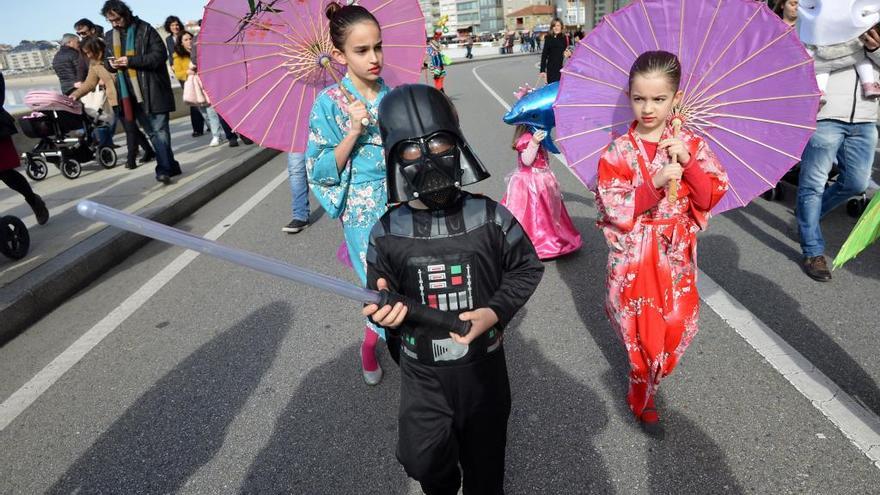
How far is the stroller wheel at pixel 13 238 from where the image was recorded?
4.68 meters

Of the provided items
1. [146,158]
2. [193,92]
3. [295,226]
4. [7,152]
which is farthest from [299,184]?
A: [193,92]

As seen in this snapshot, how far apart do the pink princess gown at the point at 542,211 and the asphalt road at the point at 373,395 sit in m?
0.15

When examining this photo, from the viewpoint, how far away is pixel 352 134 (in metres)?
2.23

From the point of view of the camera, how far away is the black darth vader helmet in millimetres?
1651

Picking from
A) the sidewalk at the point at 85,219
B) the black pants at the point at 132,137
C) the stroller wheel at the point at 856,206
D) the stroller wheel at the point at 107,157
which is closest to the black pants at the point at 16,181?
the sidewalk at the point at 85,219

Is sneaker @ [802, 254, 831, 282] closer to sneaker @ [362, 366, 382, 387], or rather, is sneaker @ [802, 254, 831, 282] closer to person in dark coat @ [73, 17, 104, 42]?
sneaker @ [362, 366, 382, 387]

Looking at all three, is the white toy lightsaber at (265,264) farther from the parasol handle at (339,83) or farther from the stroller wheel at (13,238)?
the stroller wheel at (13,238)

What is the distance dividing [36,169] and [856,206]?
10078 mm

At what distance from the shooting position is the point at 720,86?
7.74 ft

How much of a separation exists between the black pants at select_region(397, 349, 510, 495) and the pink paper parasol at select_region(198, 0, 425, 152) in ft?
4.33

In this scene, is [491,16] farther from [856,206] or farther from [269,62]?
[269,62]

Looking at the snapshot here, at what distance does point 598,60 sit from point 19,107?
12479mm

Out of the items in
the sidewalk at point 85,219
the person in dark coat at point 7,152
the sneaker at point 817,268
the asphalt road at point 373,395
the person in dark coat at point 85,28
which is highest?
the person in dark coat at point 85,28

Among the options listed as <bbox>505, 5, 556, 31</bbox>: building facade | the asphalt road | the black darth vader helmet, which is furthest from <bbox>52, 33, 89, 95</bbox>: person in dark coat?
<bbox>505, 5, 556, 31</bbox>: building facade
